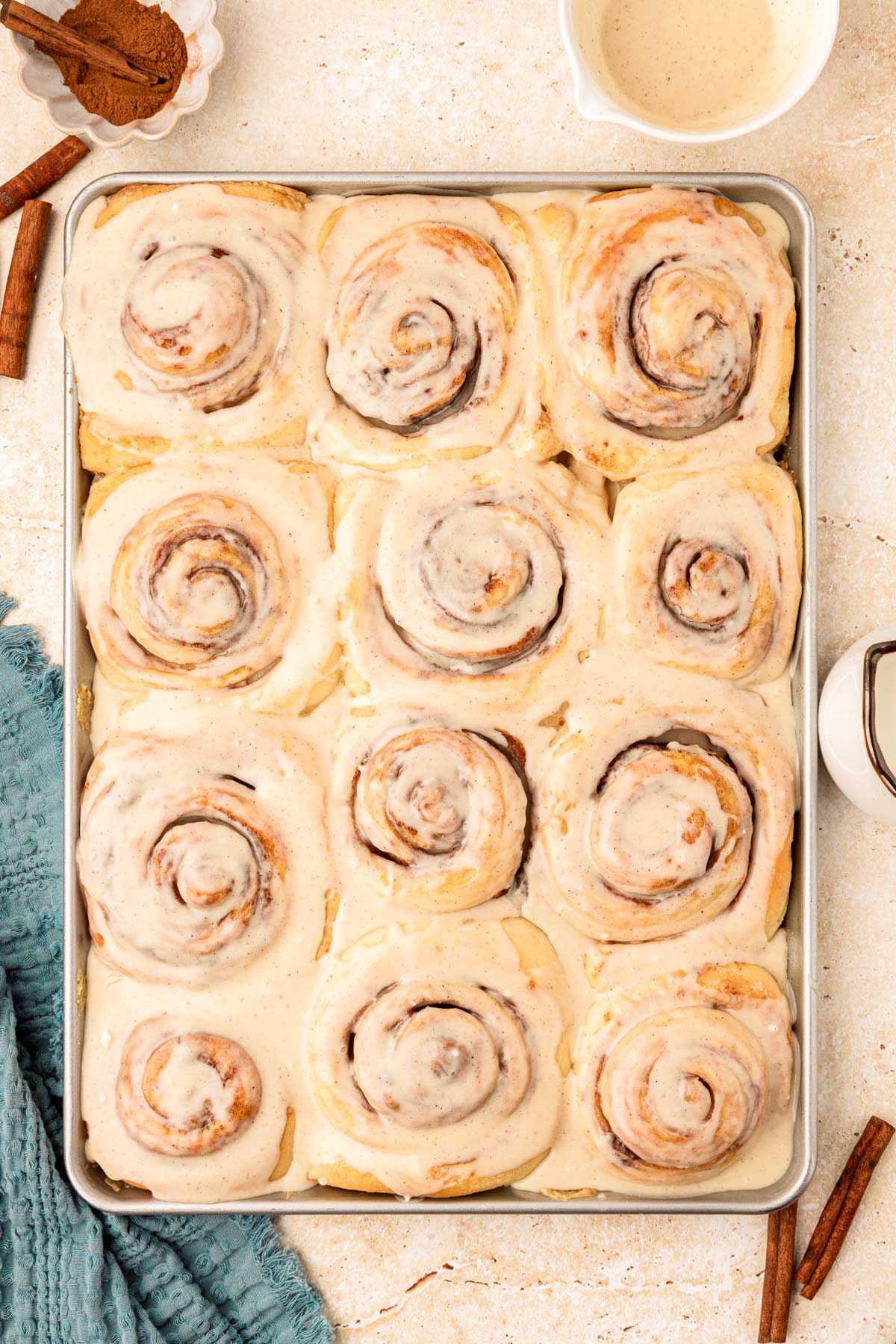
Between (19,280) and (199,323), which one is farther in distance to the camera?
(19,280)

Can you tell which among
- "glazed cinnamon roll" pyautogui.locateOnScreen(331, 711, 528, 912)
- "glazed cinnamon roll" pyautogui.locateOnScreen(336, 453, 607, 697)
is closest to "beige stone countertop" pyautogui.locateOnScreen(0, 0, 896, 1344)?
"glazed cinnamon roll" pyautogui.locateOnScreen(336, 453, 607, 697)

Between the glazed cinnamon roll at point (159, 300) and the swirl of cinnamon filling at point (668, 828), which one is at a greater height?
the glazed cinnamon roll at point (159, 300)

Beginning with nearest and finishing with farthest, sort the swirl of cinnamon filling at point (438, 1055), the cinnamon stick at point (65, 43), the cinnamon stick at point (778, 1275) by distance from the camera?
the swirl of cinnamon filling at point (438, 1055) → the cinnamon stick at point (65, 43) → the cinnamon stick at point (778, 1275)

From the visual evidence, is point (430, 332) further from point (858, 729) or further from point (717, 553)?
point (858, 729)

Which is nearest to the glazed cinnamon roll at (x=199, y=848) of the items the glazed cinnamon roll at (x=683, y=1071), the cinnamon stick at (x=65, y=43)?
the glazed cinnamon roll at (x=683, y=1071)

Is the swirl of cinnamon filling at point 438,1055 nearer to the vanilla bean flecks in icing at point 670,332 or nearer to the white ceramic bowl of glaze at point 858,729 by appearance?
the white ceramic bowl of glaze at point 858,729

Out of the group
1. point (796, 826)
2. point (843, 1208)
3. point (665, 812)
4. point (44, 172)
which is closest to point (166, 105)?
point (44, 172)
